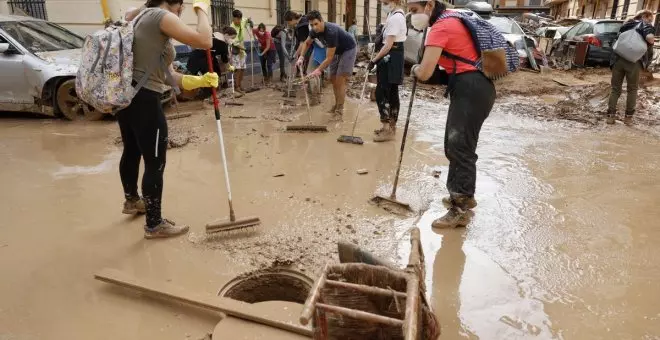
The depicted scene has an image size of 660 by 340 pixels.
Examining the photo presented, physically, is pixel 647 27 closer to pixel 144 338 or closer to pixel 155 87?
pixel 155 87

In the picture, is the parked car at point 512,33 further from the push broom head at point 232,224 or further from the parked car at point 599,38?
the push broom head at point 232,224

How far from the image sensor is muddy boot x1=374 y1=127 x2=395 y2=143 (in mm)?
5766

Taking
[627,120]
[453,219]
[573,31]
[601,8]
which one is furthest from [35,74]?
[601,8]

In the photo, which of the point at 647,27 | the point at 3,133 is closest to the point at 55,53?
the point at 3,133

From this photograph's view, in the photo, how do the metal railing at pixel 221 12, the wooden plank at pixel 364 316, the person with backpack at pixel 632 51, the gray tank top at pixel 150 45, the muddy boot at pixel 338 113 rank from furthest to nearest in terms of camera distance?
the metal railing at pixel 221 12
the muddy boot at pixel 338 113
the person with backpack at pixel 632 51
the gray tank top at pixel 150 45
the wooden plank at pixel 364 316

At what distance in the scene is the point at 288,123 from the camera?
6.85m

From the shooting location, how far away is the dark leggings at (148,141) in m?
2.89

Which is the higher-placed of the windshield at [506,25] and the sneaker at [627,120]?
the windshield at [506,25]

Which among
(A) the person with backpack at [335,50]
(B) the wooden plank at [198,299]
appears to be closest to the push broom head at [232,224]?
(B) the wooden plank at [198,299]

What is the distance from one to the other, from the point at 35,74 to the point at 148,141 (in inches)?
200

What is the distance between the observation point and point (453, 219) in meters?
3.46

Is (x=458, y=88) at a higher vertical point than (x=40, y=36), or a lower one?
lower

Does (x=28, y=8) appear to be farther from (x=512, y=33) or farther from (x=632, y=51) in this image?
(x=512, y=33)

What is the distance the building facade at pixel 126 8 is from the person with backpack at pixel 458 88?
23.7 feet
